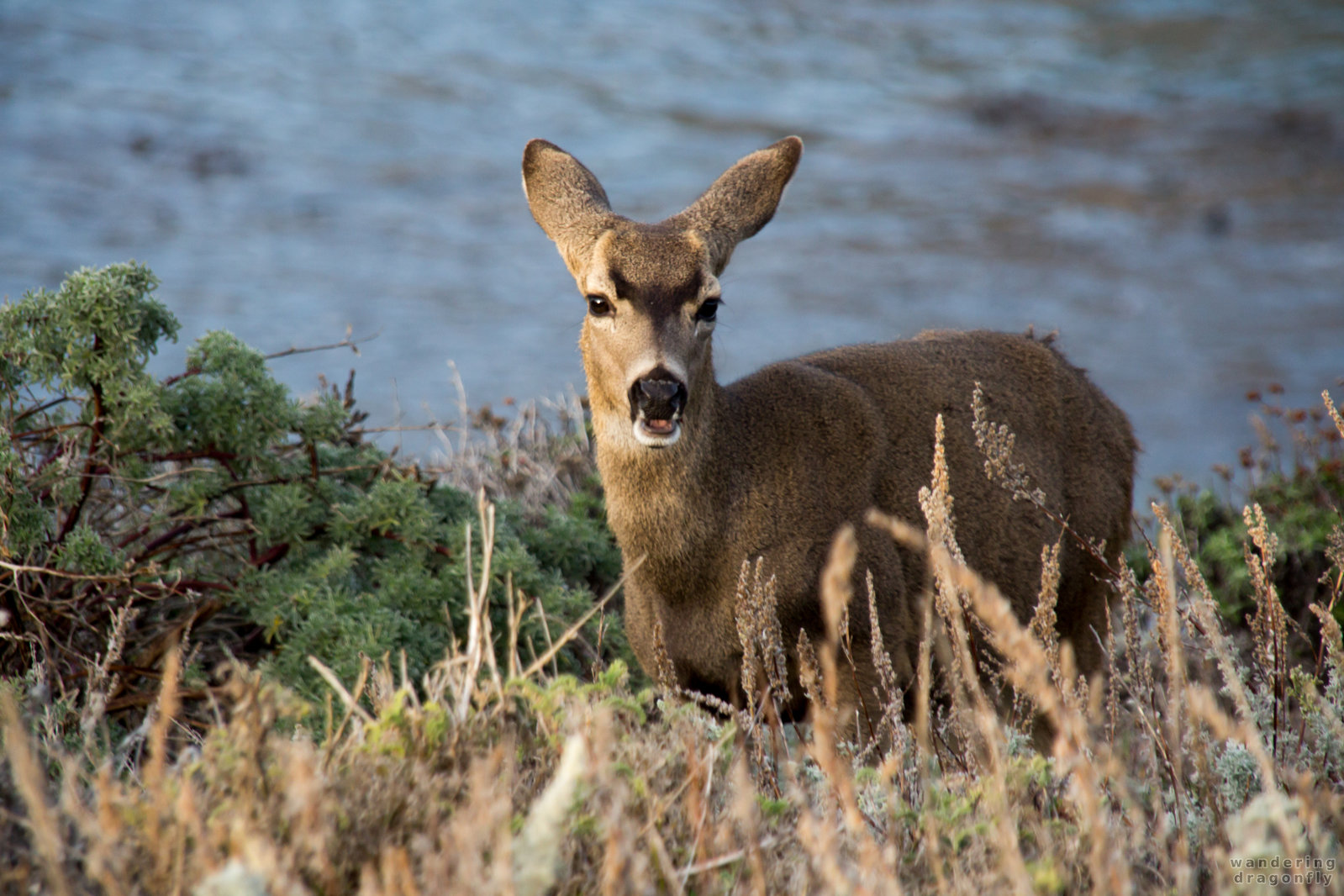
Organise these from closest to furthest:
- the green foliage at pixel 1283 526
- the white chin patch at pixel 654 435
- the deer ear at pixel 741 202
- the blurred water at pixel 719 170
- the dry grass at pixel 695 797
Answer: the dry grass at pixel 695 797
the white chin patch at pixel 654 435
the deer ear at pixel 741 202
the green foliage at pixel 1283 526
the blurred water at pixel 719 170

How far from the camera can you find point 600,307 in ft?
15.8

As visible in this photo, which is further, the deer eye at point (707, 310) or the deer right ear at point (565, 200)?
the deer right ear at point (565, 200)

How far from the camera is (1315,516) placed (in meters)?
6.79

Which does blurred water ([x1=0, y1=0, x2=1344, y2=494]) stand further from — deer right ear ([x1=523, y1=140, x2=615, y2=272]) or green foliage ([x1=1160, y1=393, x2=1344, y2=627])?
deer right ear ([x1=523, y1=140, x2=615, y2=272])

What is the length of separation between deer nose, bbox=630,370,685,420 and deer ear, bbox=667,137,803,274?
2.31ft

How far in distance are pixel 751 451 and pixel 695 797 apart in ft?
8.91

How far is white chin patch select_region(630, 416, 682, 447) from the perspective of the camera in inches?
175

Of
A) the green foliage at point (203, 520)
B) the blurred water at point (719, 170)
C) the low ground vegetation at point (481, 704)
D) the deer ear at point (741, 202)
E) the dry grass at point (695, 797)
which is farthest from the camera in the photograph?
the blurred water at point (719, 170)

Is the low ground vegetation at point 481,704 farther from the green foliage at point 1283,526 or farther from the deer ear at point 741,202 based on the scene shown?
the deer ear at point 741,202

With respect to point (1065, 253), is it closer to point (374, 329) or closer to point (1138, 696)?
point (374, 329)

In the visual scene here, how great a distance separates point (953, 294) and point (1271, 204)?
7.54 m

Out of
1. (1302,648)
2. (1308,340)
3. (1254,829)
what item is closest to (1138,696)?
(1254,829)

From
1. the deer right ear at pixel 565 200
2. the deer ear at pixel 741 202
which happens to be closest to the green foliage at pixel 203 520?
the deer right ear at pixel 565 200

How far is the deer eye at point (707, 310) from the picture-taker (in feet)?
15.7
